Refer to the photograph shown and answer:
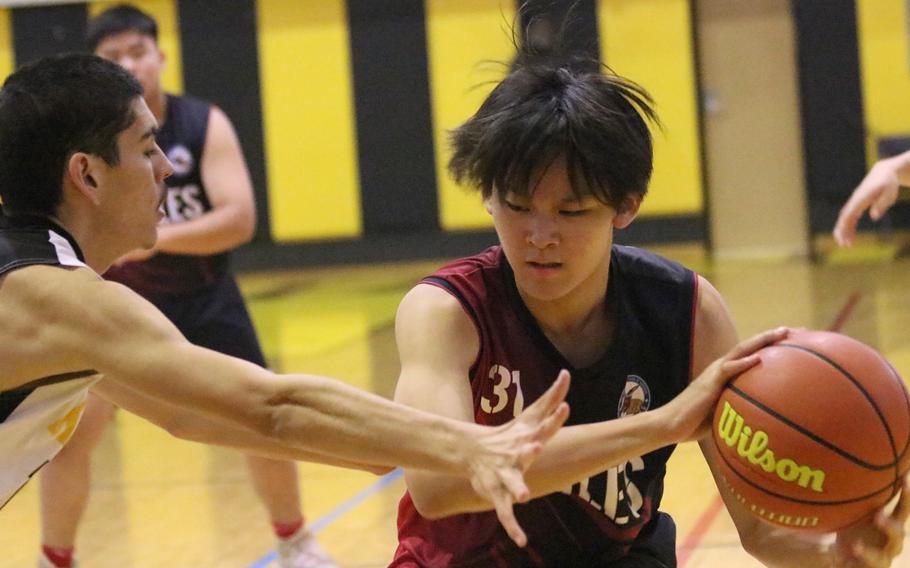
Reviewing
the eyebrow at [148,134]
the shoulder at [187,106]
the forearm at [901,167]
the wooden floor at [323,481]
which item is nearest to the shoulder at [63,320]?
the eyebrow at [148,134]

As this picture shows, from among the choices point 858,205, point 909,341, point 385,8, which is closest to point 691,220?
point 385,8

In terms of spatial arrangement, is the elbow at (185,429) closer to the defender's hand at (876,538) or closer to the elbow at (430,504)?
the elbow at (430,504)

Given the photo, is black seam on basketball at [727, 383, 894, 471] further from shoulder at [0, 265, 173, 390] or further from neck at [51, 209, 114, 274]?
neck at [51, 209, 114, 274]

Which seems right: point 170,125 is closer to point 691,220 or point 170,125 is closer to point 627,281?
point 627,281

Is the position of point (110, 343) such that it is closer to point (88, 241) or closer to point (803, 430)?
point (88, 241)

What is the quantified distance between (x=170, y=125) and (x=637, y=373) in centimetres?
302

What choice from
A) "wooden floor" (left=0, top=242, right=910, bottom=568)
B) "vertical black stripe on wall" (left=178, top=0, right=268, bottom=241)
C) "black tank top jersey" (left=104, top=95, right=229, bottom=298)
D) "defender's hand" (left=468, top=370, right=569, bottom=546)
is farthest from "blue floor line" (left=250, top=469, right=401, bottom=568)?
"vertical black stripe on wall" (left=178, top=0, right=268, bottom=241)

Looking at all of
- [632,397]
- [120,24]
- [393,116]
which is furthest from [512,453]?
[393,116]

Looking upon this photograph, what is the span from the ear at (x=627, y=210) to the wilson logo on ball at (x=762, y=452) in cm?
46

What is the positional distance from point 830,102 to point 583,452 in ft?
34.7

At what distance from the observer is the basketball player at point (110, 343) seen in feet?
7.43

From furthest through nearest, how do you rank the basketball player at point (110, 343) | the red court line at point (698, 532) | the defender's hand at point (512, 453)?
the red court line at point (698, 532) → the basketball player at point (110, 343) → the defender's hand at point (512, 453)

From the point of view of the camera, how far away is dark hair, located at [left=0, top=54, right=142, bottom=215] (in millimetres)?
2574

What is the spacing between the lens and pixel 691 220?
12938mm
